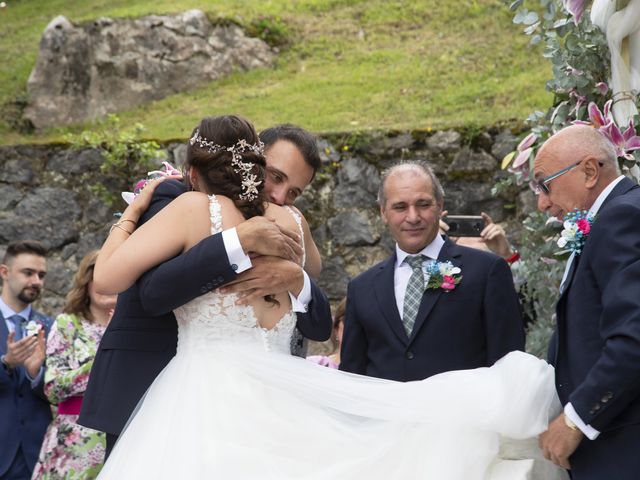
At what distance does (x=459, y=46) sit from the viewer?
439 inches

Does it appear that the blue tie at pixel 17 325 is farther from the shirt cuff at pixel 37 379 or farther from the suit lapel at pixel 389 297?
the suit lapel at pixel 389 297

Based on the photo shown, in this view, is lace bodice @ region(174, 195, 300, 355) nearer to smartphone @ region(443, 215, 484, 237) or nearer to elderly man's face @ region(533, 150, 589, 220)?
elderly man's face @ region(533, 150, 589, 220)

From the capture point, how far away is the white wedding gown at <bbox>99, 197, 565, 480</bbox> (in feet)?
10.1

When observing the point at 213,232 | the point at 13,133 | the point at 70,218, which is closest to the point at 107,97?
the point at 13,133

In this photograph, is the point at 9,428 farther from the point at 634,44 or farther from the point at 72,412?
the point at 634,44

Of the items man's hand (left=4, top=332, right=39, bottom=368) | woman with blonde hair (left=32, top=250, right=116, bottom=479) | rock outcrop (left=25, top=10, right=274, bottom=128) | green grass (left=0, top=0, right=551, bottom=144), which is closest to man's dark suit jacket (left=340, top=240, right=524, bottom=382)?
woman with blonde hair (left=32, top=250, right=116, bottom=479)

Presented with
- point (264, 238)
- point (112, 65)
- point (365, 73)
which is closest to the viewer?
point (264, 238)

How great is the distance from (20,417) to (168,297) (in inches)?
134

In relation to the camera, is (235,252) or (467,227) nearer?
(235,252)

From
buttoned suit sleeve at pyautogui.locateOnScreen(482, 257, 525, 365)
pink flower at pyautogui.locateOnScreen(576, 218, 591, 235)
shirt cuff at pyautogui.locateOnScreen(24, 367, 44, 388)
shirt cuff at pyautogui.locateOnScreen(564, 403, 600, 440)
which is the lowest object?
shirt cuff at pyautogui.locateOnScreen(564, 403, 600, 440)

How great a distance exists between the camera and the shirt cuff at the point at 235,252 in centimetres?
328

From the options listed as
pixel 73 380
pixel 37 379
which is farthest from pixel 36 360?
pixel 73 380

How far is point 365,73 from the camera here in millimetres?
10648

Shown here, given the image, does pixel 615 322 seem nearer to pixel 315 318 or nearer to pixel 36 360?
A: pixel 315 318
